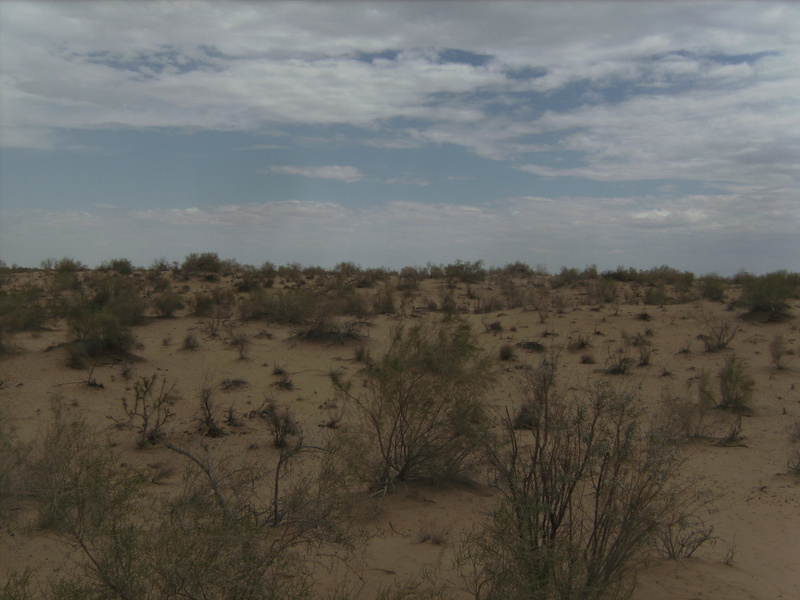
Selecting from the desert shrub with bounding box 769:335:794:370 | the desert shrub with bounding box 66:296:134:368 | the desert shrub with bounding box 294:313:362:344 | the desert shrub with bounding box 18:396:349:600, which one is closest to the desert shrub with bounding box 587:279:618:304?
the desert shrub with bounding box 769:335:794:370

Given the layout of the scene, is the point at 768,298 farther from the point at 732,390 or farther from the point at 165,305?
the point at 165,305

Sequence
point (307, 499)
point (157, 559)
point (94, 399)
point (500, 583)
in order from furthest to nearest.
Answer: point (94, 399) < point (307, 499) < point (500, 583) < point (157, 559)

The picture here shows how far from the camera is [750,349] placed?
20328 mm

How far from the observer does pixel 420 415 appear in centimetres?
1034

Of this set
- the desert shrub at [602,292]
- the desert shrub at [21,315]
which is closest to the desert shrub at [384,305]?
the desert shrub at [602,292]

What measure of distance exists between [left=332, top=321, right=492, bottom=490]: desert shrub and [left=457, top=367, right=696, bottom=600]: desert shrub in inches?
161

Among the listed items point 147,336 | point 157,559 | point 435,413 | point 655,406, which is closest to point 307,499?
point 157,559

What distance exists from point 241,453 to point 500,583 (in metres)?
8.35

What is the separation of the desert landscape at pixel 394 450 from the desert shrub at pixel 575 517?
0.03 m

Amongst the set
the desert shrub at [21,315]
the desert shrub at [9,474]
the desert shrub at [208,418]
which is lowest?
the desert shrub at [208,418]

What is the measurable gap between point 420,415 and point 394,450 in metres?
0.86

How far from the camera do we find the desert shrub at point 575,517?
5008mm

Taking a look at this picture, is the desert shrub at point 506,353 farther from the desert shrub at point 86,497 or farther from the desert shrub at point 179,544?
the desert shrub at point 86,497

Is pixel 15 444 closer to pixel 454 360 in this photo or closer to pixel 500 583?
pixel 454 360
